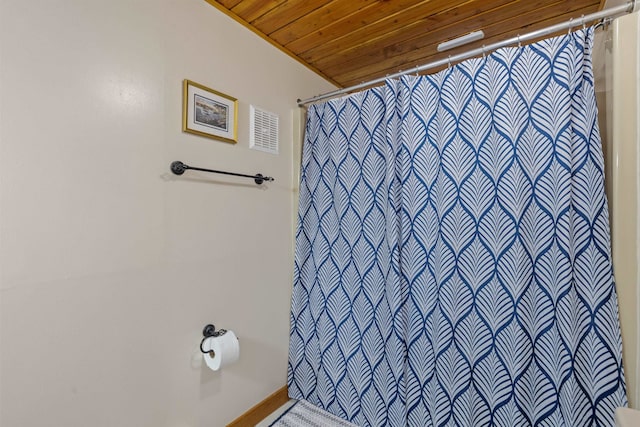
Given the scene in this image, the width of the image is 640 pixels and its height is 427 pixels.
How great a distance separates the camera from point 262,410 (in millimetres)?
1708

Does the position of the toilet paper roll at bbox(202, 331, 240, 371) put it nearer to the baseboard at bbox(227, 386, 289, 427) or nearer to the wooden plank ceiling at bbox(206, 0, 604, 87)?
the baseboard at bbox(227, 386, 289, 427)

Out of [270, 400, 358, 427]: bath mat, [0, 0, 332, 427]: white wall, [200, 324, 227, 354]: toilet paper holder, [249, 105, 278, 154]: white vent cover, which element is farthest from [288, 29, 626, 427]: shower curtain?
[200, 324, 227, 354]: toilet paper holder

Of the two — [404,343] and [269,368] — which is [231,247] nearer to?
[269,368]

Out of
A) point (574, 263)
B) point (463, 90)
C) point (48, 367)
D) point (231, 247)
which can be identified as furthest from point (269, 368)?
point (463, 90)

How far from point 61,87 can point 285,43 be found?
118cm

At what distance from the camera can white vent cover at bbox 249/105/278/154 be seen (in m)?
1.63

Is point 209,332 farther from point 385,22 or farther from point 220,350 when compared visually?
point 385,22

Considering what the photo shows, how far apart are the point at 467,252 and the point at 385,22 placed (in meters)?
1.24

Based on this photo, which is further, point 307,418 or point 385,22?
point 307,418

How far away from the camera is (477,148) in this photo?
4.26 feet

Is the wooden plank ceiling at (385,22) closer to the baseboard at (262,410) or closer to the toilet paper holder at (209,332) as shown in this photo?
the toilet paper holder at (209,332)

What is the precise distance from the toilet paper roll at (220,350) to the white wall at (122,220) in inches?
3.3

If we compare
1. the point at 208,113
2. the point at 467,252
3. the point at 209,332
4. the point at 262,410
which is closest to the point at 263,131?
the point at 208,113

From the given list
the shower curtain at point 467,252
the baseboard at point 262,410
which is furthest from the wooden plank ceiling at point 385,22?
the baseboard at point 262,410
